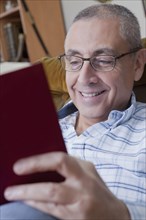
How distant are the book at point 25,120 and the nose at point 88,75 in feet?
1.65

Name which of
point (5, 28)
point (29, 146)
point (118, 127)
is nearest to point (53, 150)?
point (29, 146)

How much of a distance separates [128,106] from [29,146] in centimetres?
63

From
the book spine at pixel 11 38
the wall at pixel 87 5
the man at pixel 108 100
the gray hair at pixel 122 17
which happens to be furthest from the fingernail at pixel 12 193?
the book spine at pixel 11 38

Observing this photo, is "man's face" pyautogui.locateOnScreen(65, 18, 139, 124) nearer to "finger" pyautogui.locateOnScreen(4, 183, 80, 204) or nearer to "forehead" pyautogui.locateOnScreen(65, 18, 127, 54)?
"forehead" pyautogui.locateOnScreen(65, 18, 127, 54)

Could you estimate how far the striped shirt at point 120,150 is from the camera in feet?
2.76

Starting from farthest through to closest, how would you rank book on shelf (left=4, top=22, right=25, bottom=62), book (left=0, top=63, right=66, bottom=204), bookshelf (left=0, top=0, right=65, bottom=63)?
book on shelf (left=4, top=22, right=25, bottom=62) < bookshelf (left=0, top=0, right=65, bottom=63) < book (left=0, top=63, right=66, bottom=204)

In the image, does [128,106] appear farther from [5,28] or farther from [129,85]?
[5,28]

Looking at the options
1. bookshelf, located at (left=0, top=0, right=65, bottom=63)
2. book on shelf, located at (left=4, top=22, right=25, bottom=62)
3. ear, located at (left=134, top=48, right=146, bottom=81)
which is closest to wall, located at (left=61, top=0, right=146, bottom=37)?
bookshelf, located at (left=0, top=0, right=65, bottom=63)

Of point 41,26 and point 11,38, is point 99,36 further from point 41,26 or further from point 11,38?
point 11,38

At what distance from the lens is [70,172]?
1.74 feet

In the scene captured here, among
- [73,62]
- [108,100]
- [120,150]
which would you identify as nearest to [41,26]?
[73,62]

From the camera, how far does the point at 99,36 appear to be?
1.02 metres

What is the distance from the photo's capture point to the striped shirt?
0.84 m

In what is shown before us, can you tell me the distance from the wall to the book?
60.5 inches
